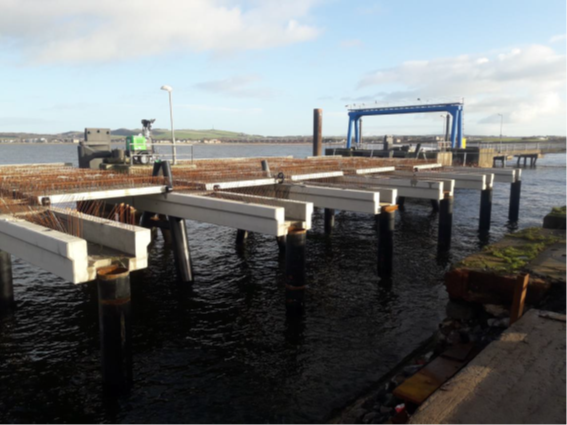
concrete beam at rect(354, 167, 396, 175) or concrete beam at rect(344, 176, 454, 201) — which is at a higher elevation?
concrete beam at rect(354, 167, 396, 175)

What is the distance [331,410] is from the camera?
10.1 m

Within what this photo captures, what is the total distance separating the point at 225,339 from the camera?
13727mm

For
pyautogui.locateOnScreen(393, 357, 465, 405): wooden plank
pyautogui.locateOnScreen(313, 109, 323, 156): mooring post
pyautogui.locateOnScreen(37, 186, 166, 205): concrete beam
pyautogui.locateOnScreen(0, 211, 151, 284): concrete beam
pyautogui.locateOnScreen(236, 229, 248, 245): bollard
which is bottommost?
pyautogui.locateOnScreen(236, 229, 248, 245): bollard

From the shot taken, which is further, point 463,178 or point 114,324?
point 463,178

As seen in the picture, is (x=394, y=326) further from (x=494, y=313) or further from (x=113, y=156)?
(x=113, y=156)

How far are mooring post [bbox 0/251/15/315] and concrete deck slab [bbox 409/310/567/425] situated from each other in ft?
45.4

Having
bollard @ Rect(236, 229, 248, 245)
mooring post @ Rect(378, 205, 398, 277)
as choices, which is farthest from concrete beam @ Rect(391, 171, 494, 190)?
bollard @ Rect(236, 229, 248, 245)

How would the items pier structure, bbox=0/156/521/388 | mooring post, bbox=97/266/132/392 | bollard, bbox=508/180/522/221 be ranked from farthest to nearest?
bollard, bbox=508/180/522/221, pier structure, bbox=0/156/521/388, mooring post, bbox=97/266/132/392

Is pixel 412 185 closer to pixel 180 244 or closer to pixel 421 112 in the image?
pixel 180 244

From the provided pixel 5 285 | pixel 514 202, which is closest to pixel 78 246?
pixel 5 285

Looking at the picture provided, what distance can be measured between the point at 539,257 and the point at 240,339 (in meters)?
8.80

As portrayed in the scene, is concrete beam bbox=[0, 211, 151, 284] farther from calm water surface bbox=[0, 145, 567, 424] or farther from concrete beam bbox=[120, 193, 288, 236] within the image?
concrete beam bbox=[120, 193, 288, 236]

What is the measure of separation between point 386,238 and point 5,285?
14.2 metres

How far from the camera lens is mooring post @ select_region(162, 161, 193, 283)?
17.8 metres
